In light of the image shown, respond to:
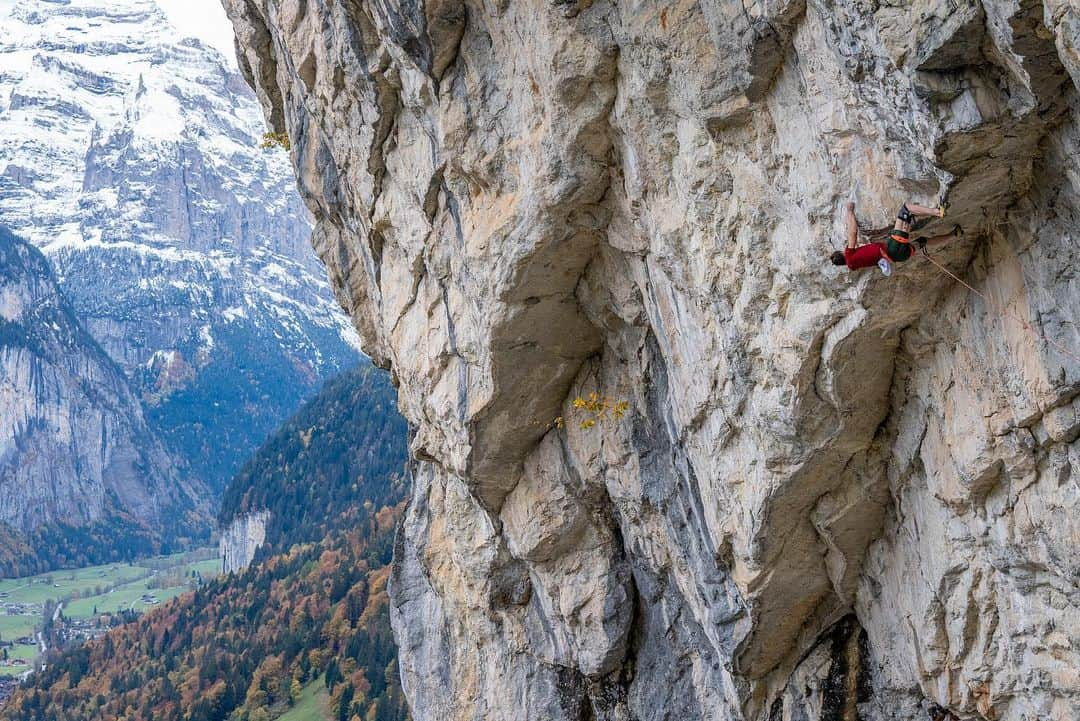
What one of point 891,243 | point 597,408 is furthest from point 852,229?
point 597,408

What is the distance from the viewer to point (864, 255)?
30.9ft

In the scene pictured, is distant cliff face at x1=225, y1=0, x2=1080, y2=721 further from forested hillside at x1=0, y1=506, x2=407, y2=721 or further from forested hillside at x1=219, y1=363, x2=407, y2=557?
forested hillside at x1=219, y1=363, x2=407, y2=557

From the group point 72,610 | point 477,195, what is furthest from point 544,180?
point 72,610

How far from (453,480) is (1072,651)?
497 inches

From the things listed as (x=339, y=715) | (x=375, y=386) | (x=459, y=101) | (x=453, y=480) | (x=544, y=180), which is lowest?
(x=339, y=715)

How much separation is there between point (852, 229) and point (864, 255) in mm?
287

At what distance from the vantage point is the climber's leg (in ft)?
30.9

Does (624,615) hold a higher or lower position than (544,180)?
lower

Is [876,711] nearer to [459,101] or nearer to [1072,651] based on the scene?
[1072,651]

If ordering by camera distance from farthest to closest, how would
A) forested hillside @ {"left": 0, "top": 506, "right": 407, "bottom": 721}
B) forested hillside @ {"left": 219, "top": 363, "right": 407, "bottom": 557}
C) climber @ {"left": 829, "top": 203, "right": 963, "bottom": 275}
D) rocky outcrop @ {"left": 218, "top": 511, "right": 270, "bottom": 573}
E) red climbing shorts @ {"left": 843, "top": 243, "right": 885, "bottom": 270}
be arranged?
rocky outcrop @ {"left": 218, "top": 511, "right": 270, "bottom": 573}, forested hillside @ {"left": 219, "top": 363, "right": 407, "bottom": 557}, forested hillside @ {"left": 0, "top": 506, "right": 407, "bottom": 721}, red climbing shorts @ {"left": 843, "top": 243, "right": 885, "bottom": 270}, climber @ {"left": 829, "top": 203, "right": 963, "bottom": 275}

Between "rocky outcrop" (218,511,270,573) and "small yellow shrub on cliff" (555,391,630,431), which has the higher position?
"rocky outcrop" (218,511,270,573)

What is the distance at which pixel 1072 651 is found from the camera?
32.7 feet

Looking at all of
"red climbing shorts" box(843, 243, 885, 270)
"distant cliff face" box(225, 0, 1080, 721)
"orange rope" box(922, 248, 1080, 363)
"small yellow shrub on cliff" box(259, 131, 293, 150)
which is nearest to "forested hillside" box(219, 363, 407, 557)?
"small yellow shrub on cliff" box(259, 131, 293, 150)

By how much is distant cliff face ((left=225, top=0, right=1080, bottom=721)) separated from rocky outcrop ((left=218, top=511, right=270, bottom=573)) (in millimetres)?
144574
